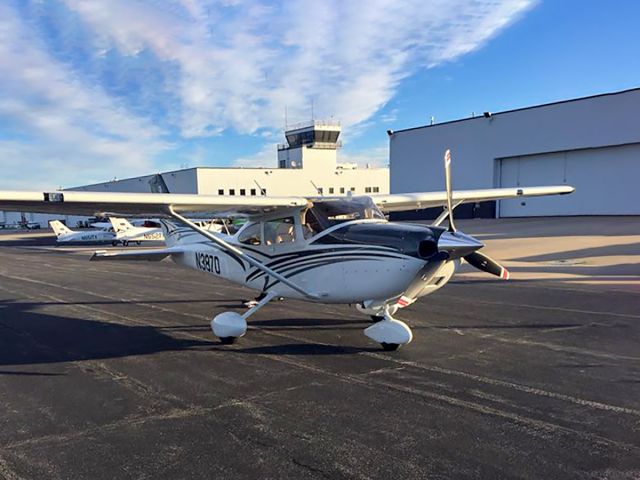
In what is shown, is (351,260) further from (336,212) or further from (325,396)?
(325,396)

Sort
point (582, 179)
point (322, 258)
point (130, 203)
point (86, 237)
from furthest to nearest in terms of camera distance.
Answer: point (86, 237)
point (582, 179)
point (322, 258)
point (130, 203)

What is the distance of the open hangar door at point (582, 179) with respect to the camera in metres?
30.5

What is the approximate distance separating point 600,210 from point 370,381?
31715 millimetres

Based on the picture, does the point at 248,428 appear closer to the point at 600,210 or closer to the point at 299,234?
the point at 299,234

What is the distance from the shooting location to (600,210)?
104 ft

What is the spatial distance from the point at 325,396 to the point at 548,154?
34312mm

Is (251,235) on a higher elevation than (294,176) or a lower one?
lower

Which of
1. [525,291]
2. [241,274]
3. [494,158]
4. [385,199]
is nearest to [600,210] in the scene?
[494,158]

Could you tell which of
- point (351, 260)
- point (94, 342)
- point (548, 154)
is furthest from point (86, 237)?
point (351, 260)

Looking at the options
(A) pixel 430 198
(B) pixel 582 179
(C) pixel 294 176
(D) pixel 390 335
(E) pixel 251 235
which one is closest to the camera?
(D) pixel 390 335

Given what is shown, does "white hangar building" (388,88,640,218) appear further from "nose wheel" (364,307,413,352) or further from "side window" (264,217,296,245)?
"nose wheel" (364,307,413,352)

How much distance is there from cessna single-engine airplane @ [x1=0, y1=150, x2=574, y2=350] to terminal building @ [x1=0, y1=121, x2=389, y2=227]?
151 feet

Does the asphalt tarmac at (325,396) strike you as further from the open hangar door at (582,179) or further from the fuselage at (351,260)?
the open hangar door at (582,179)

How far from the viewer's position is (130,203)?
686 cm
